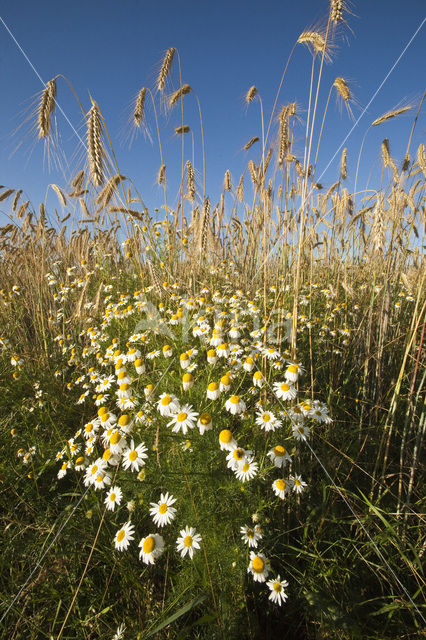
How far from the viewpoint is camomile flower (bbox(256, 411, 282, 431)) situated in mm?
1539

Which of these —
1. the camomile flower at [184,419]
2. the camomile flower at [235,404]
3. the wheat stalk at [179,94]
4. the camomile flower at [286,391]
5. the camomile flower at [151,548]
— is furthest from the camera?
the wheat stalk at [179,94]

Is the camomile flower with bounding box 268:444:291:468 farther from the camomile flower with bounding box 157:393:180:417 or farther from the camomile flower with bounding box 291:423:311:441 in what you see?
the camomile flower with bounding box 157:393:180:417

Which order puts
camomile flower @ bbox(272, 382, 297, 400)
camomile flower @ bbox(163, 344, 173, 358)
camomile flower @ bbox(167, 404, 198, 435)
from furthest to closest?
1. camomile flower @ bbox(163, 344, 173, 358)
2. camomile flower @ bbox(272, 382, 297, 400)
3. camomile flower @ bbox(167, 404, 198, 435)

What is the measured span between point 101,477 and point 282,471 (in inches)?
42.5

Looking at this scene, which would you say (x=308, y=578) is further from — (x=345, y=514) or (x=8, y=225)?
(x=8, y=225)

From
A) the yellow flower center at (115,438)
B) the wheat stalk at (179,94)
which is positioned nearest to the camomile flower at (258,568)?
the yellow flower center at (115,438)

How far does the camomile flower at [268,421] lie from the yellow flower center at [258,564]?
1.82 ft

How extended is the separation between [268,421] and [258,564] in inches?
24.5

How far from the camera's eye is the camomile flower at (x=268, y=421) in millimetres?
1539

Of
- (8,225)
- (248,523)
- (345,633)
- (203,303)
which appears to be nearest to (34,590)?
(248,523)

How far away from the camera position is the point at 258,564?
125cm

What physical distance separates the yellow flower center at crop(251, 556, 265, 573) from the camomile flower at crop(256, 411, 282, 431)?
55cm

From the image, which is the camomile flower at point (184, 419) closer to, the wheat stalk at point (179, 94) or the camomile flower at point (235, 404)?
the camomile flower at point (235, 404)

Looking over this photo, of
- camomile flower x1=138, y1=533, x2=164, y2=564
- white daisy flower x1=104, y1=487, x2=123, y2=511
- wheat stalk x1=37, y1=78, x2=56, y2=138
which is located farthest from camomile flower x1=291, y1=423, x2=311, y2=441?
wheat stalk x1=37, y1=78, x2=56, y2=138
